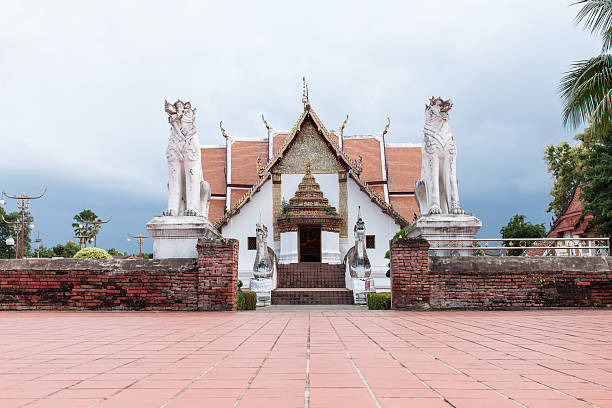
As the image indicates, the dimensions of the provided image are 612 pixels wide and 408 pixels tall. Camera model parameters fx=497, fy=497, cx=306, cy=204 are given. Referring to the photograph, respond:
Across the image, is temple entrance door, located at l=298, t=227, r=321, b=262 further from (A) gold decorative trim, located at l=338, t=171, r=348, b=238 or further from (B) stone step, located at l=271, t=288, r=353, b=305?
(B) stone step, located at l=271, t=288, r=353, b=305

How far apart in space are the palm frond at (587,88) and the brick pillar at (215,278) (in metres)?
7.94

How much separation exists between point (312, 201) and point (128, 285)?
36.6 ft

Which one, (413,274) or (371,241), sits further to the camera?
(371,241)

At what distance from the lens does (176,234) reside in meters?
8.50

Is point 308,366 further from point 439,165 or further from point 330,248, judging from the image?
point 330,248

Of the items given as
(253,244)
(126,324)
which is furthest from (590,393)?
(253,244)


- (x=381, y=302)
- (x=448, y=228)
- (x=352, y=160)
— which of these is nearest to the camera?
(x=448, y=228)

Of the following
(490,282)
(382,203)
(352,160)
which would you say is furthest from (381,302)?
(352,160)

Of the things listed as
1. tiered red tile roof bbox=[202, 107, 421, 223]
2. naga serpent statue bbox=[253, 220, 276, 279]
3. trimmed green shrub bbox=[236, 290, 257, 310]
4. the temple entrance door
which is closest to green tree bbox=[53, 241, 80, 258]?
tiered red tile roof bbox=[202, 107, 421, 223]

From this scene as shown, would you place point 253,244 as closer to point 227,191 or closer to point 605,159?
point 227,191

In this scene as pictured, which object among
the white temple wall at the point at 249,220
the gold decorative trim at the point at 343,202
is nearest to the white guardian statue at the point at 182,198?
the white temple wall at the point at 249,220

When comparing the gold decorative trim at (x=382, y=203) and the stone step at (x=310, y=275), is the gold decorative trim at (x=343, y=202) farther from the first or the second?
the stone step at (x=310, y=275)

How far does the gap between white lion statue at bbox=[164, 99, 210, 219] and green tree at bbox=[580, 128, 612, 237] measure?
38.2 ft

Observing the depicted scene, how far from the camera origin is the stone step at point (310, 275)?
53.2 feet
